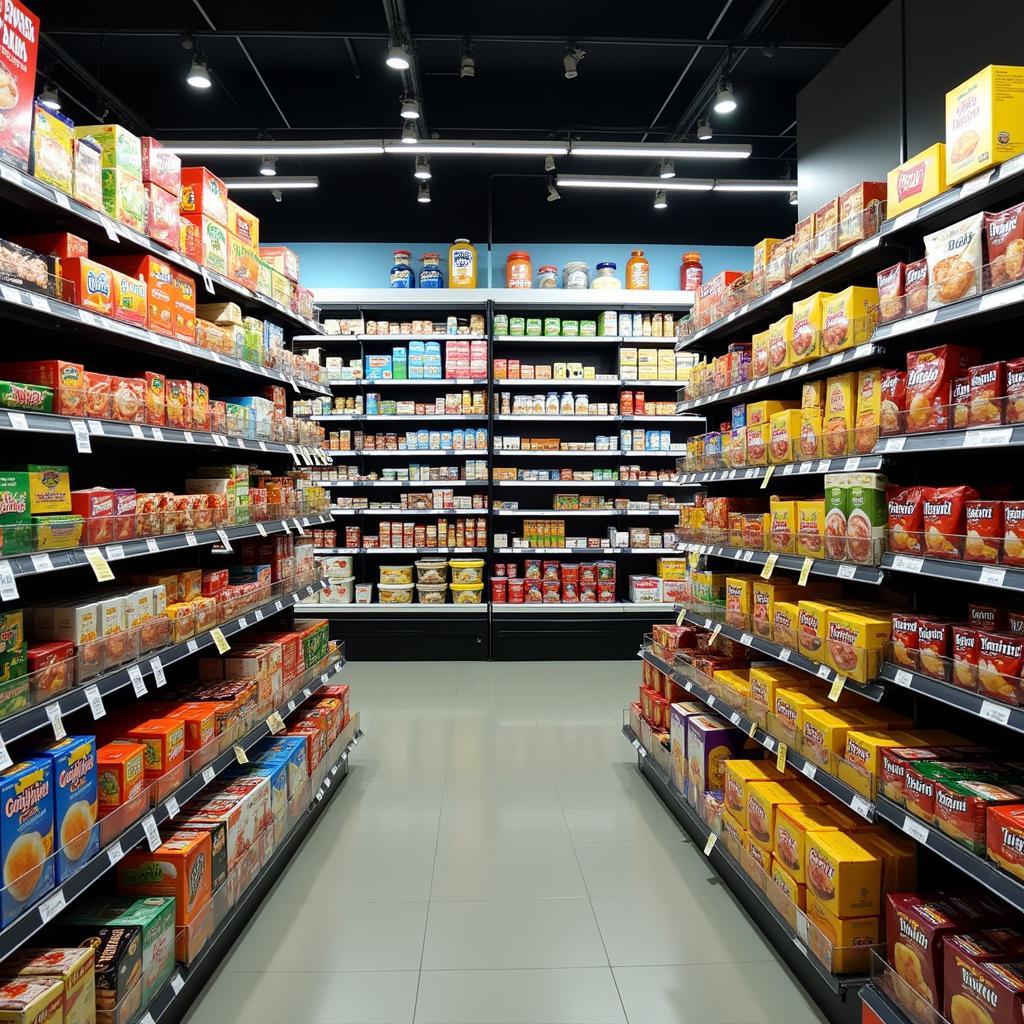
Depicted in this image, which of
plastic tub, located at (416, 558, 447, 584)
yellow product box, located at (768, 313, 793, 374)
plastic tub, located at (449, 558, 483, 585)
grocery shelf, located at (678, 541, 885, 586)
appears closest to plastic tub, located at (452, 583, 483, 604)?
plastic tub, located at (449, 558, 483, 585)

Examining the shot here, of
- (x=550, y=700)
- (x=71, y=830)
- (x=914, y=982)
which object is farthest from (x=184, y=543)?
(x=550, y=700)

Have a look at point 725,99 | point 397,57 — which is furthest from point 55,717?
point 725,99

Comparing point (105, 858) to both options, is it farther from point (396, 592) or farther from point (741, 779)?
point (396, 592)

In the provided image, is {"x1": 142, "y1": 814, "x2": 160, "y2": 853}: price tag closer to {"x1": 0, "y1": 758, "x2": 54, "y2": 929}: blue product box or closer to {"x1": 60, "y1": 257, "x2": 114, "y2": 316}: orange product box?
{"x1": 0, "y1": 758, "x2": 54, "y2": 929}: blue product box

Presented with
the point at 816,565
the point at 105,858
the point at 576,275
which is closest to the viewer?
the point at 105,858

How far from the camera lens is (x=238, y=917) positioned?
2.43 metres

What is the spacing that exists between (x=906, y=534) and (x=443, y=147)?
16.8 feet

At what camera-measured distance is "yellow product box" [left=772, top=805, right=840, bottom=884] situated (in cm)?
222

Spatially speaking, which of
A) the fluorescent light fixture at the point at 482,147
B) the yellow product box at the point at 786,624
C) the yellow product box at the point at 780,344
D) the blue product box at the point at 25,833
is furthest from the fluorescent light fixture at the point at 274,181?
the blue product box at the point at 25,833

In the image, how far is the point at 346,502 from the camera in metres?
7.00

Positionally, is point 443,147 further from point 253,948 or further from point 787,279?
point 253,948

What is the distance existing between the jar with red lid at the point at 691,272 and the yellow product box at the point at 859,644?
18.3 ft

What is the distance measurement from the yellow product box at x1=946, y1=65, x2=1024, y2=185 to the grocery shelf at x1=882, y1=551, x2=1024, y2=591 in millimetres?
1052

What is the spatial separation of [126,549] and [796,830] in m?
2.39
